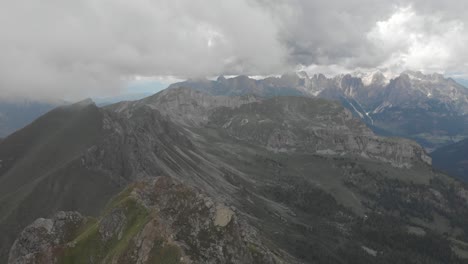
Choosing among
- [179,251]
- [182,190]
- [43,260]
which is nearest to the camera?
[179,251]

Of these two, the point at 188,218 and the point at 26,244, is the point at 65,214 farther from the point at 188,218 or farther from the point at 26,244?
the point at 188,218

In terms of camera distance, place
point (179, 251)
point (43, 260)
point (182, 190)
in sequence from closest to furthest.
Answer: point (179, 251), point (43, 260), point (182, 190)

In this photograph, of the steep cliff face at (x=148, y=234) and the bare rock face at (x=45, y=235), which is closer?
the steep cliff face at (x=148, y=234)

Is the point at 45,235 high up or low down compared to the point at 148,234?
down

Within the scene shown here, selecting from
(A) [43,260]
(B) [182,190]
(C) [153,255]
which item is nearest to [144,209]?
(B) [182,190]

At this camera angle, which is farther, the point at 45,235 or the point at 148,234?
the point at 45,235

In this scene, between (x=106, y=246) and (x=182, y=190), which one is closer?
(x=106, y=246)

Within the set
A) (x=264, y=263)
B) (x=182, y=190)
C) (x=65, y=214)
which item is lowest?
(x=264, y=263)

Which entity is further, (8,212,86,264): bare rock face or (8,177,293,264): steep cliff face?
(8,212,86,264): bare rock face
